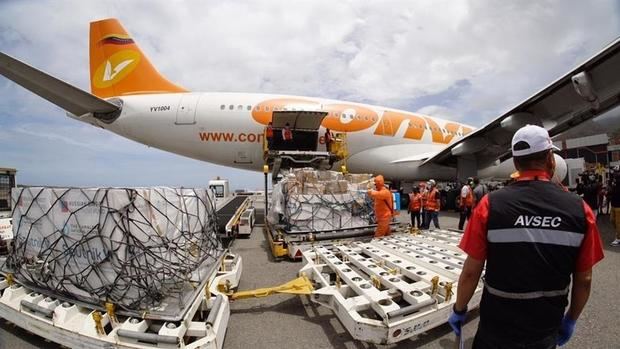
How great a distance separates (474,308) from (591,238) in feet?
6.73

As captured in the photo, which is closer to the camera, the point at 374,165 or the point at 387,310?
the point at 387,310

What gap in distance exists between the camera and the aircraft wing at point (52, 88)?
7.31 m

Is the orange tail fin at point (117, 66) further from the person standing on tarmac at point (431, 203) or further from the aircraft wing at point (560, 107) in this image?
the aircraft wing at point (560, 107)

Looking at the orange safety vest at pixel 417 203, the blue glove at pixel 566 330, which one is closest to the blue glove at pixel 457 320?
the blue glove at pixel 566 330

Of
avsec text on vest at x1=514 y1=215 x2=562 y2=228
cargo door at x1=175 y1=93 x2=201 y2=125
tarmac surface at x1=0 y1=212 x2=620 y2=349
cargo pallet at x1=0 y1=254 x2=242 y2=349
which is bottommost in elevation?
tarmac surface at x1=0 y1=212 x2=620 y2=349

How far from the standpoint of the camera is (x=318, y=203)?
19.8 feet

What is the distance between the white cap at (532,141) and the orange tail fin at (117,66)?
13.6 metres

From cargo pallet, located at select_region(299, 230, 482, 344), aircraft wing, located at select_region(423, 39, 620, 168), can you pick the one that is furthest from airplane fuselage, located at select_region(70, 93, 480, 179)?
cargo pallet, located at select_region(299, 230, 482, 344)

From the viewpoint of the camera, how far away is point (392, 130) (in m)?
13.2

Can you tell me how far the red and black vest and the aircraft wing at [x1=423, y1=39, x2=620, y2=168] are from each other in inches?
299

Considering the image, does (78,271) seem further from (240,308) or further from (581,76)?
(581,76)

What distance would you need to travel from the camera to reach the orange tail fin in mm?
12117

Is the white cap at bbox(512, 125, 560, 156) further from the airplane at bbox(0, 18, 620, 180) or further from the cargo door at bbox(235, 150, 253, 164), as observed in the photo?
the cargo door at bbox(235, 150, 253, 164)

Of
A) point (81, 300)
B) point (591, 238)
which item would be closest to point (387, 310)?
point (591, 238)
